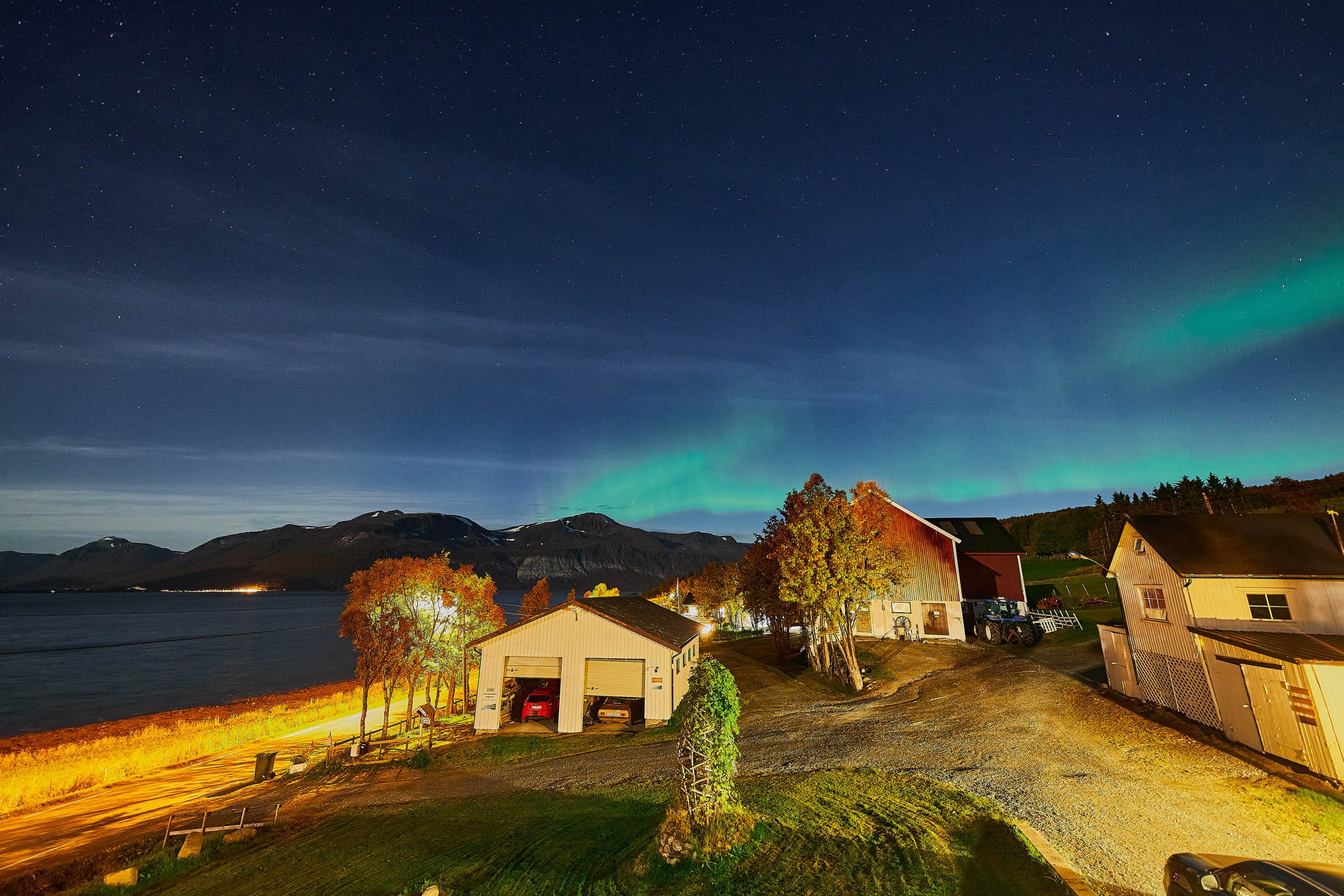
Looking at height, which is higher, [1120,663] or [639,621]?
[639,621]

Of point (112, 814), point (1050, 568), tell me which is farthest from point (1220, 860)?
point (1050, 568)

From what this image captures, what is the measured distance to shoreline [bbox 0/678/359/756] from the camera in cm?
4344

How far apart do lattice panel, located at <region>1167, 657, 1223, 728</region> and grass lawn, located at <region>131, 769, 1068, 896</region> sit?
40.2 ft

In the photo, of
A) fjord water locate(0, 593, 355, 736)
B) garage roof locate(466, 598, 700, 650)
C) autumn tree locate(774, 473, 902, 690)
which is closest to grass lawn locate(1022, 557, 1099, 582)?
autumn tree locate(774, 473, 902, 690)

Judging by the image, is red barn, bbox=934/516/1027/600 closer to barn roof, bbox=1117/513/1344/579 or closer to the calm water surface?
barn roof, bbox=1117/513/1344/579

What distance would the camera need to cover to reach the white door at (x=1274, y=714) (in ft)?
52.2

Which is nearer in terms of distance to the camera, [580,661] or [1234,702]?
[1234,702]

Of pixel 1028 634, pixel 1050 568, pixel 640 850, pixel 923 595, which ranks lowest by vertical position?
pixel 640 850

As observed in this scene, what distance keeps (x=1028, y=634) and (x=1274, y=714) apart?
2171 cm

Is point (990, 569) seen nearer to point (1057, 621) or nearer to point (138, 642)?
point (1057, 621)

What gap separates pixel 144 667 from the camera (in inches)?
3666

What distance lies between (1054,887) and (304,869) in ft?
53.5

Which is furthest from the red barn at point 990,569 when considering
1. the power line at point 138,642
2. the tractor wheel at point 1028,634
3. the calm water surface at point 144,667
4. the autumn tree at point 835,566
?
the power line at point 138,642

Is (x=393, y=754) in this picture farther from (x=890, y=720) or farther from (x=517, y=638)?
(x=890, y=720)
